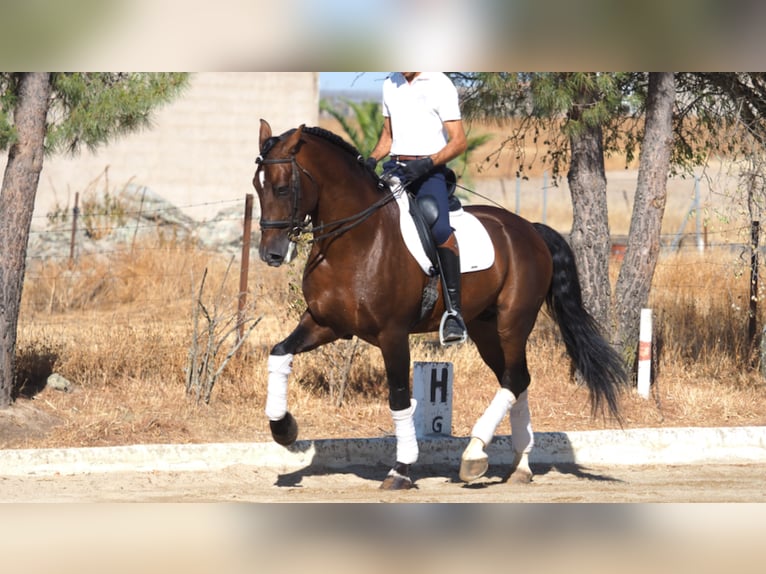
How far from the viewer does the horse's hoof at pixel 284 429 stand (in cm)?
794

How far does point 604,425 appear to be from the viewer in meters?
11.0

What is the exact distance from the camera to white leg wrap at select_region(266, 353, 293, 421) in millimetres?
7751

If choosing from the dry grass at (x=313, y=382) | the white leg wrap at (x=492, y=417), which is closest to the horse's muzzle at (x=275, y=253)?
the white leg wrap at (x=492, y=417)

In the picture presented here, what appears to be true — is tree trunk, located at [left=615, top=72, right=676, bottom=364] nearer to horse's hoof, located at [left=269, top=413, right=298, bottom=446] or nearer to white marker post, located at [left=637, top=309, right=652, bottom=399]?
white marker post, located at [left=637, top=309, right=652, bottom=399]

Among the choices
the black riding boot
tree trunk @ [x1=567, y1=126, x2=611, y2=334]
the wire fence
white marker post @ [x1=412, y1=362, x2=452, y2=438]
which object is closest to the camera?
the black riding boot

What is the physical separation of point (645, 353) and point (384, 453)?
3750 mm

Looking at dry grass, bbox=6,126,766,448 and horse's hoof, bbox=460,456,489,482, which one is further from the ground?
dry grass, bbox=6,126,766,448

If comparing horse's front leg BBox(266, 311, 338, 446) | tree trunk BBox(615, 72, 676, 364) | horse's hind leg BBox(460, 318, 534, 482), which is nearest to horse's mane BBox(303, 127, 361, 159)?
horse's front leg BBox(266, 311, 338, 446)

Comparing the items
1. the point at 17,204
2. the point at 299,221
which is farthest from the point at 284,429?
the point at 17,204

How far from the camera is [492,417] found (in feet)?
27.3

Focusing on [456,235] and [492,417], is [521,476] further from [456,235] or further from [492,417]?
[456,235]

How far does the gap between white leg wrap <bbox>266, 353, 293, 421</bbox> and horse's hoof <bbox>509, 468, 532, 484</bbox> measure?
2.11 metres
